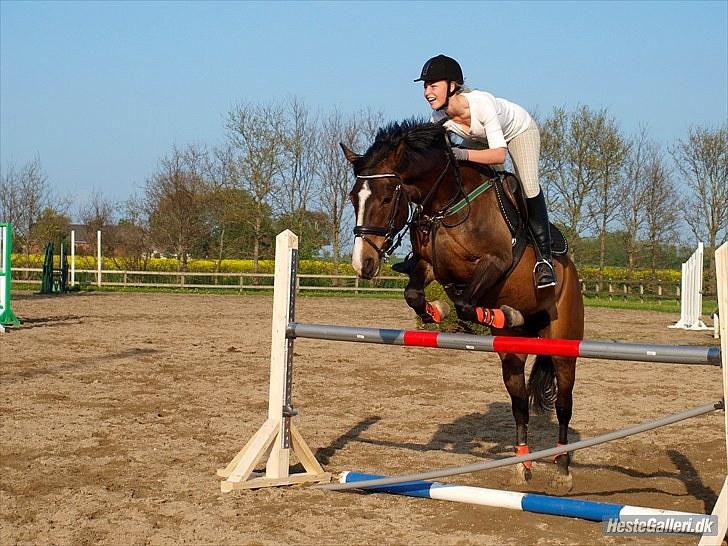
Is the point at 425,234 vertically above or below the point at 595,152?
below

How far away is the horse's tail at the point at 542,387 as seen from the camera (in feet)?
19.4

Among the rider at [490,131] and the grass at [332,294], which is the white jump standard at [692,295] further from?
the rider at [490,131]

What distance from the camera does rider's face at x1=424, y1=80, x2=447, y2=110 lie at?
183 inches

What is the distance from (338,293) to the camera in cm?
3109

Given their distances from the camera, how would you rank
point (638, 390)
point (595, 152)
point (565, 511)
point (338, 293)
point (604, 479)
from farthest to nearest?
1. point (595, 152)
2. point (338, 293)
3. point (638, 390)
4. point (604, 479)
5. point (565, 511)

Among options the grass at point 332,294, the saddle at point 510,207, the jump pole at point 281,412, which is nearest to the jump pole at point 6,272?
the jump pole at point 281,412

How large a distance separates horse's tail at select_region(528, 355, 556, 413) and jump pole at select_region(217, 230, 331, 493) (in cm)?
169

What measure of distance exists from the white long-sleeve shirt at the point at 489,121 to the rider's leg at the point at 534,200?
7 centimetres

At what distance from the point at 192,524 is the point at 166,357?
24.2 feet

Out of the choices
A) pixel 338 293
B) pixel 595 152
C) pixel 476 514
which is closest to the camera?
pixel 476 514

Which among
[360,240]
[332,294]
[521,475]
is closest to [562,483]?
[521,475]

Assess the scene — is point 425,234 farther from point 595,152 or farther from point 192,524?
point 595,152

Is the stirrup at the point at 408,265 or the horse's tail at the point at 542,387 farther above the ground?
the stirrup at the point at 408,265

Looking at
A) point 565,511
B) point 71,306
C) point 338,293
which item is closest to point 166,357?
point 565,511
